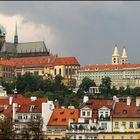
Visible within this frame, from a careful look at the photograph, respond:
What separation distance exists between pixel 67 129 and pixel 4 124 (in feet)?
26.1

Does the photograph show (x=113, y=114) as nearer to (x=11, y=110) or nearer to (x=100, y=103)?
(x=100, y=103)

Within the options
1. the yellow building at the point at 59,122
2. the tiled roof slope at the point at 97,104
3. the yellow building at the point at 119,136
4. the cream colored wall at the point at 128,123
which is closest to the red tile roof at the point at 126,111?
the cream colored wall at the point at 128,123

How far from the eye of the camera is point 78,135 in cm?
8175

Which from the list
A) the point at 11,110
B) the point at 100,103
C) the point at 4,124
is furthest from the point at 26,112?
the point at 4,124

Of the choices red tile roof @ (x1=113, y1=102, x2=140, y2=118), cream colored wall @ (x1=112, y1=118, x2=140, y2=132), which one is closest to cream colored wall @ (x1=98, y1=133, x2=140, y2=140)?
cream colored wall @ (x1=112, y1=118, x2=140, y2=132)

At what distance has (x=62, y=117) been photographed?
88.0 m

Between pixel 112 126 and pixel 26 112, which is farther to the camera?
pixel 26 112

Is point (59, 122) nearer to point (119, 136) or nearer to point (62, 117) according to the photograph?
point (62, 117)

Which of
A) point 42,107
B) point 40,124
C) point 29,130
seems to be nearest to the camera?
point 29,130

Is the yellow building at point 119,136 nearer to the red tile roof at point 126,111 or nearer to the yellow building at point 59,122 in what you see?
the red tile roof at point 126,111

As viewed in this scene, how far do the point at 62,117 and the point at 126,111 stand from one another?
7.52 metres

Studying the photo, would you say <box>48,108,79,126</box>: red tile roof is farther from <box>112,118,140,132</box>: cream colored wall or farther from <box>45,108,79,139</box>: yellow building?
<box>112,118,140,132</box>: cream colored wall

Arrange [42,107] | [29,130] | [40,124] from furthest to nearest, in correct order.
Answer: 1. [42,107]
2. [40,124]
3. [29,130]

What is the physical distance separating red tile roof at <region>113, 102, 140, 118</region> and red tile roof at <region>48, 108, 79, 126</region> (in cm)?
455
